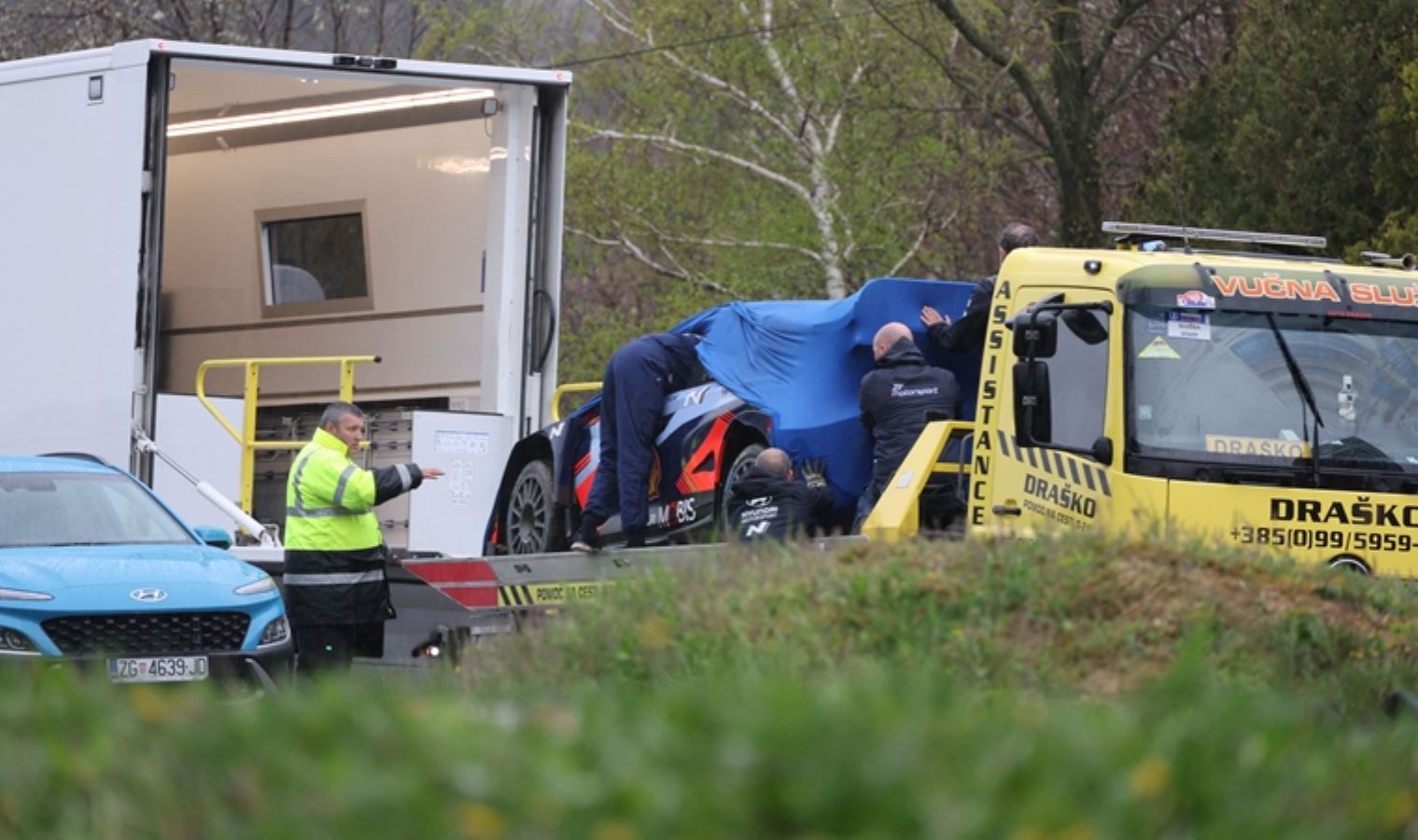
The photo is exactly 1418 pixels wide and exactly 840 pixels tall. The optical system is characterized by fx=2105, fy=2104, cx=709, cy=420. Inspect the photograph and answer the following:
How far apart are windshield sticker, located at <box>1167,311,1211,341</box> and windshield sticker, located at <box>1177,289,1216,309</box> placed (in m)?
0.04

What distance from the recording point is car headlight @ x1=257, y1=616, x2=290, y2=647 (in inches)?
428

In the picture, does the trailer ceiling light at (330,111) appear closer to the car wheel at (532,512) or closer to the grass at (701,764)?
the car wheel at (532,512)

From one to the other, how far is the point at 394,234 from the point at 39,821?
1178 centimetres

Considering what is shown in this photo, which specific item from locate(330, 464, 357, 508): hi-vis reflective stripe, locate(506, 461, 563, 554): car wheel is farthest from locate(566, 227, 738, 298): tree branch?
locate(330, 464, 357, 508): hi-vis reflective stripe

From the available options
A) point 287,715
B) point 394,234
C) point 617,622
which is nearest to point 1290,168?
point 394,234

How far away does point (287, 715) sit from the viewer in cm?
357

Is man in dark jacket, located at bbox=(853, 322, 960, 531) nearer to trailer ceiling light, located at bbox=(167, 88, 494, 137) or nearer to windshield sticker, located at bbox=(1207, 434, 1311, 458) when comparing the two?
windshield sticker, located at bbox=(1207, 434, 1311, 458)

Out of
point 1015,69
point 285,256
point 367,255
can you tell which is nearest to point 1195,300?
point 367,255

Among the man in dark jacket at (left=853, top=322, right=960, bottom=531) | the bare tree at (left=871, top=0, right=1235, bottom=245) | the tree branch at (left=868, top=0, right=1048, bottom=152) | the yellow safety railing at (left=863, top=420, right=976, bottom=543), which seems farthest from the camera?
the tree branch at (left=868, top=0, right=1048, bottom=152)

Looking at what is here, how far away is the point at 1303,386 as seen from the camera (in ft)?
31.0

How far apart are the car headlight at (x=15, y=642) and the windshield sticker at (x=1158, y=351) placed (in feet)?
17.7

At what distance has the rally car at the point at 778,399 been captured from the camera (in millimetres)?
11219

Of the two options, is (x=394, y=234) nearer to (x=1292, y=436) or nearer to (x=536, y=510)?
(x=536, y=510)

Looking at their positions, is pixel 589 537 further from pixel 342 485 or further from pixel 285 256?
pixel 285 256
